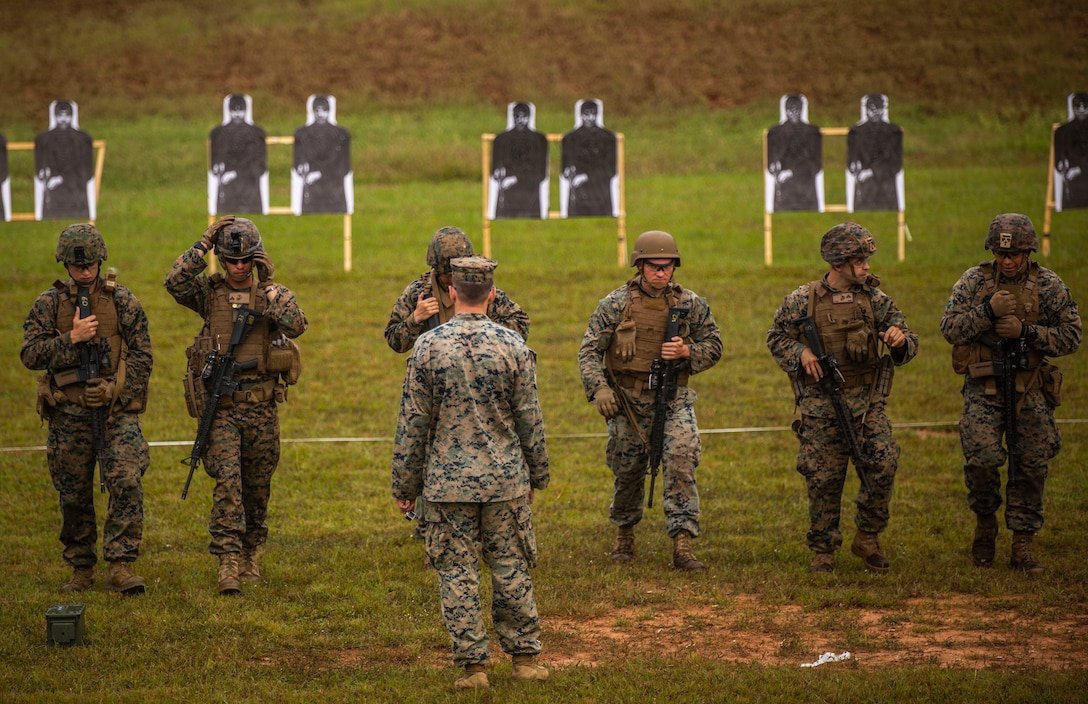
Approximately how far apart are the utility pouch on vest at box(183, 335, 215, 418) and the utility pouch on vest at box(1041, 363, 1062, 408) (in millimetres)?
6588

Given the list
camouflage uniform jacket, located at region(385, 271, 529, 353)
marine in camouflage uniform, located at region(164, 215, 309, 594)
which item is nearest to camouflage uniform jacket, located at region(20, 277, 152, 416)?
marine in camouflage uniform, located at region(164, 215, 309, 594)

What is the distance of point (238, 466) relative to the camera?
9969 millimetres

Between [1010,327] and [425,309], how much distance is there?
15.2ft

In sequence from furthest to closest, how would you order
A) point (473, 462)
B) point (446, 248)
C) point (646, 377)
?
point (646, 377)
point (446, 248)
point (473, 462)

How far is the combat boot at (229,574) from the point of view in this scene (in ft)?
32.2

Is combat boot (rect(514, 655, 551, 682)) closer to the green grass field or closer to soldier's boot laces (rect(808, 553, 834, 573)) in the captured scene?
the green grass field

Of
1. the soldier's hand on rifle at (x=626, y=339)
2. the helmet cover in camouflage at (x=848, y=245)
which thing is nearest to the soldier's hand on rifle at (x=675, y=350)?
the soldier's hand on rifle at (x=626, y=339)

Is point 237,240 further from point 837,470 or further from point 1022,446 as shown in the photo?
point 1022,446

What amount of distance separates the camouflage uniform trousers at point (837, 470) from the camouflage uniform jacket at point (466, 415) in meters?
3.32

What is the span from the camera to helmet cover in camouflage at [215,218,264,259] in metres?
9.83

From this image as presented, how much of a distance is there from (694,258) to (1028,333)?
14.4m

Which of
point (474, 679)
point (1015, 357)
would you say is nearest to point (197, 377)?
point (474, 679)

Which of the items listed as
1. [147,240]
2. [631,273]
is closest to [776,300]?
[631,273]

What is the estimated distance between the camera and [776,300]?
838 inches
